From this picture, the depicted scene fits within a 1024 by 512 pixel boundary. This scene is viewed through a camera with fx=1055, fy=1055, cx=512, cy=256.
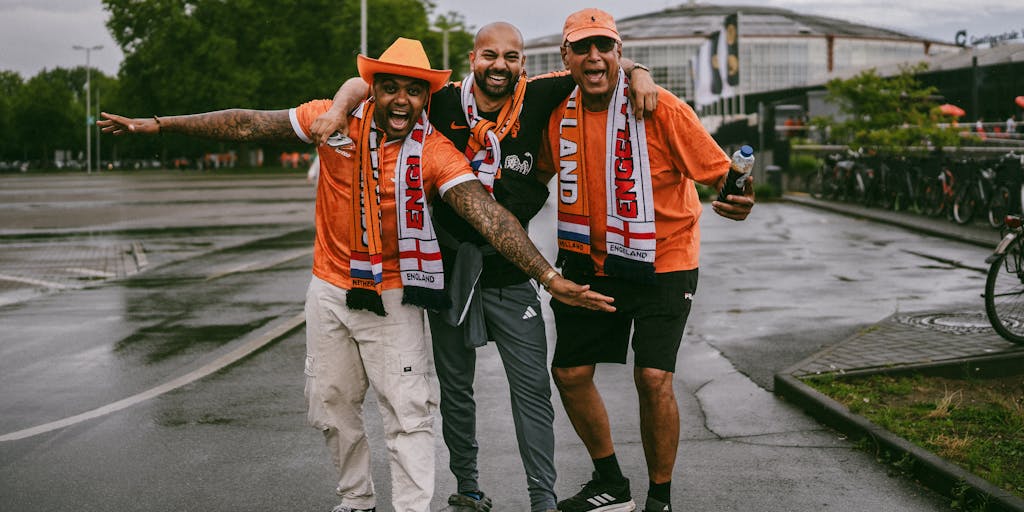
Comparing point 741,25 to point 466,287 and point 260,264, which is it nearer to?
point 260,264

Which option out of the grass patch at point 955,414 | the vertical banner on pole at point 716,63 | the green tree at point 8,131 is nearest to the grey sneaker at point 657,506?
the grass patch at point 955,414

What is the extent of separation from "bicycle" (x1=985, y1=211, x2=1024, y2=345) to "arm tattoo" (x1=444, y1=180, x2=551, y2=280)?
16.1ft

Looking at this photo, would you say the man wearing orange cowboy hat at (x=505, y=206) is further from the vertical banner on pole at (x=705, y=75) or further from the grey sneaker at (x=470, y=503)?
the vertical banner on pole at (x=705, y=75)

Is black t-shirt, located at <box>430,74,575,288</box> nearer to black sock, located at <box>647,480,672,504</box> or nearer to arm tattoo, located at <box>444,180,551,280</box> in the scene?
arm tattoo, located at <box>444,180,551,280</box>

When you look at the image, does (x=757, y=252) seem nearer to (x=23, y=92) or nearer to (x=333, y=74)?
(x=333, y=74)

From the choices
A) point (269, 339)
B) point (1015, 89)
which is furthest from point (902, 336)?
point (1015, 89)

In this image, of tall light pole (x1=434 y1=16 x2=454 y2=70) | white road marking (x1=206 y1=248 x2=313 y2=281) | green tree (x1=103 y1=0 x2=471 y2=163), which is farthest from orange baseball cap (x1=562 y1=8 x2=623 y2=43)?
tall light pole (x1=434 y1=16 x2=454 y2=70)

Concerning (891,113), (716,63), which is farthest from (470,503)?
(716,63)

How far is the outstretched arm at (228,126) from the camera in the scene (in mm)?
3955

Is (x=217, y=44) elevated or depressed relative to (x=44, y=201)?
elevated

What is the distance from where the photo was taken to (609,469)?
427 cm

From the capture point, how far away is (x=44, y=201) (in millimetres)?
34062

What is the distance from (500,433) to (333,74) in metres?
59.5

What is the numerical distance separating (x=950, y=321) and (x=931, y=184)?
1237cm
